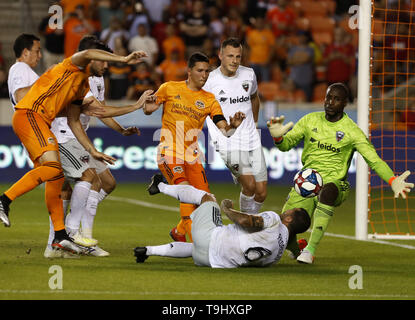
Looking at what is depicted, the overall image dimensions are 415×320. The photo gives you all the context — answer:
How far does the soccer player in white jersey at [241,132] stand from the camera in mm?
10617

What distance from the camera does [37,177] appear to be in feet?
27.6

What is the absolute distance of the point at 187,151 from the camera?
380 inches

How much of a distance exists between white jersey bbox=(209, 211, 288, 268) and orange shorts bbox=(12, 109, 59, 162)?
71.2 inches

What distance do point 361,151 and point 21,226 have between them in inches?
176

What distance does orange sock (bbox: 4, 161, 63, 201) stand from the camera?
8406 millimetres

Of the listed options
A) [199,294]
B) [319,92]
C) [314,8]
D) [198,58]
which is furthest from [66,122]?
[314,8]

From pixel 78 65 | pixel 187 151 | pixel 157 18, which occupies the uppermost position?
pixel 157 18

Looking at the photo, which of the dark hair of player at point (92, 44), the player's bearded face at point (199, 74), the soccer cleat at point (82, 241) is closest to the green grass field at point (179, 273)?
the soccer cleat at point (82, 241)

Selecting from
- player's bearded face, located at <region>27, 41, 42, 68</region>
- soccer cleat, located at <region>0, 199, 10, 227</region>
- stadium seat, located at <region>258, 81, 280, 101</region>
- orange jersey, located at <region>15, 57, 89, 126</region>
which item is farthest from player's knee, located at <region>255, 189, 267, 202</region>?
stadium seat, located at <region>258, 81, 280, 101</region>

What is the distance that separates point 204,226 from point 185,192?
0.70 metres

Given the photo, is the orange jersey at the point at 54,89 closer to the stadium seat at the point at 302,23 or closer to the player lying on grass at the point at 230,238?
the player lying on grass at the point at 230,238

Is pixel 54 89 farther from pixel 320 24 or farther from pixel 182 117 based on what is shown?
pixel 320 24
